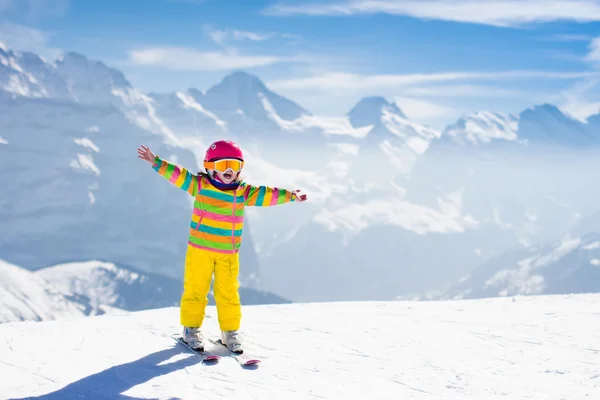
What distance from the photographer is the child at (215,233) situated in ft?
25.3

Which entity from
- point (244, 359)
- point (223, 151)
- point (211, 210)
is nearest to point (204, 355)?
point (244, 359)

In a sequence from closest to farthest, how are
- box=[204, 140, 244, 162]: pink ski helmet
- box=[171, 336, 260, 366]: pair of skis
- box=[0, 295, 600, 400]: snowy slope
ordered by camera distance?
box=[0, 295, 600, 400]: snowy slope, box=[171, 336, 260, 366]: pair of skis, box=[204, 140, 244, 162]: pink ski helmet

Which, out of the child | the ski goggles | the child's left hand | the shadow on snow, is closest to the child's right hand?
the child

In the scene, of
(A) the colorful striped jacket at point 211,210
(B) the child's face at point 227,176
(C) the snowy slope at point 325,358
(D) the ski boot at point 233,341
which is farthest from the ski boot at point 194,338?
(B) the child's face at point 227,176

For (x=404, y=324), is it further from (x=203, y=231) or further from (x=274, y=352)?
(x=203, y=231)

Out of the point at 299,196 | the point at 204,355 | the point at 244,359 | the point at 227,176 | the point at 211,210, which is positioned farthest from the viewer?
the point at 299,196

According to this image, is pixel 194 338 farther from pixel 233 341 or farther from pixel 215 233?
pixel 215 233

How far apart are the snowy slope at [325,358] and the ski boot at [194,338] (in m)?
0.15

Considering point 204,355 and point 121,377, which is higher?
point 204,355

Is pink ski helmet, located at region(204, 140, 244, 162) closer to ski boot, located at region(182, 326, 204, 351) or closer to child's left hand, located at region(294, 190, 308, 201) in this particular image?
child's left hand, located at region(294, 190, 308, 201)

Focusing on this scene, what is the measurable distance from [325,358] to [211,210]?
274cm

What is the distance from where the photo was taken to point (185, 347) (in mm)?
7977

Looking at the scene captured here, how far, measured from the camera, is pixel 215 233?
7.81 metres

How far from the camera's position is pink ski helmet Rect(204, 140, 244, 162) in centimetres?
760
